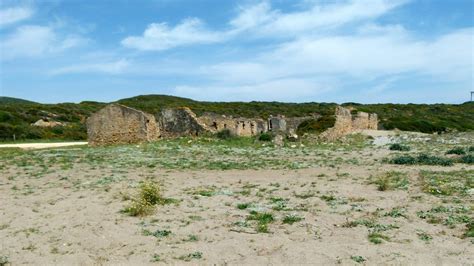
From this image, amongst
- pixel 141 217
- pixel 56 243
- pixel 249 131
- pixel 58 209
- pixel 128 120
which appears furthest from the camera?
pixel 249 131

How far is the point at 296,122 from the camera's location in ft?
171

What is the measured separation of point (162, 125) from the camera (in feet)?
130

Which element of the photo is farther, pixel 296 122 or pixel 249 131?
pixel 296 122

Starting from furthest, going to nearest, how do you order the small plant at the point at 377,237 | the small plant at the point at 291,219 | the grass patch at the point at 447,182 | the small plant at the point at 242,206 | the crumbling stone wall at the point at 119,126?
the crumbling stone wall at the point at 119,126 → the grass patch at the point at 447,182 → the small plant at the point at 242,206 → the small plant at the point at 291,219 → the small plant at the point at 377,237

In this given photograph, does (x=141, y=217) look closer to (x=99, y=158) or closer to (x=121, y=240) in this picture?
(x=121, y=240)

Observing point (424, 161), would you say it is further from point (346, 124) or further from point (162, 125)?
point (346, 124)

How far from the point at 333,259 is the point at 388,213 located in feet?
11.7

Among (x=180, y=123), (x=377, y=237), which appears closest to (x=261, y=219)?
(x=377, y=237)

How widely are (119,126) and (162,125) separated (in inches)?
214

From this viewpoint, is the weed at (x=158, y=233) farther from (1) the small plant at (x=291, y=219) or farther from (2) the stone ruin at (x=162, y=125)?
(2) the stone ruin at (x=162, y=125)

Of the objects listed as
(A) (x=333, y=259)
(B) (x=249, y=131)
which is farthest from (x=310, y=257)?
(B) (x=249, y=131)

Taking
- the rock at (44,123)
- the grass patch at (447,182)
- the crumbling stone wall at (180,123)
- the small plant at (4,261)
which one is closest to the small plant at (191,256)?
the small plant at (4,261)

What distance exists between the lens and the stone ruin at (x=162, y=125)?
113 feet

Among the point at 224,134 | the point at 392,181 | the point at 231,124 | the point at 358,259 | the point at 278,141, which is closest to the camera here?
the point at 358,259
